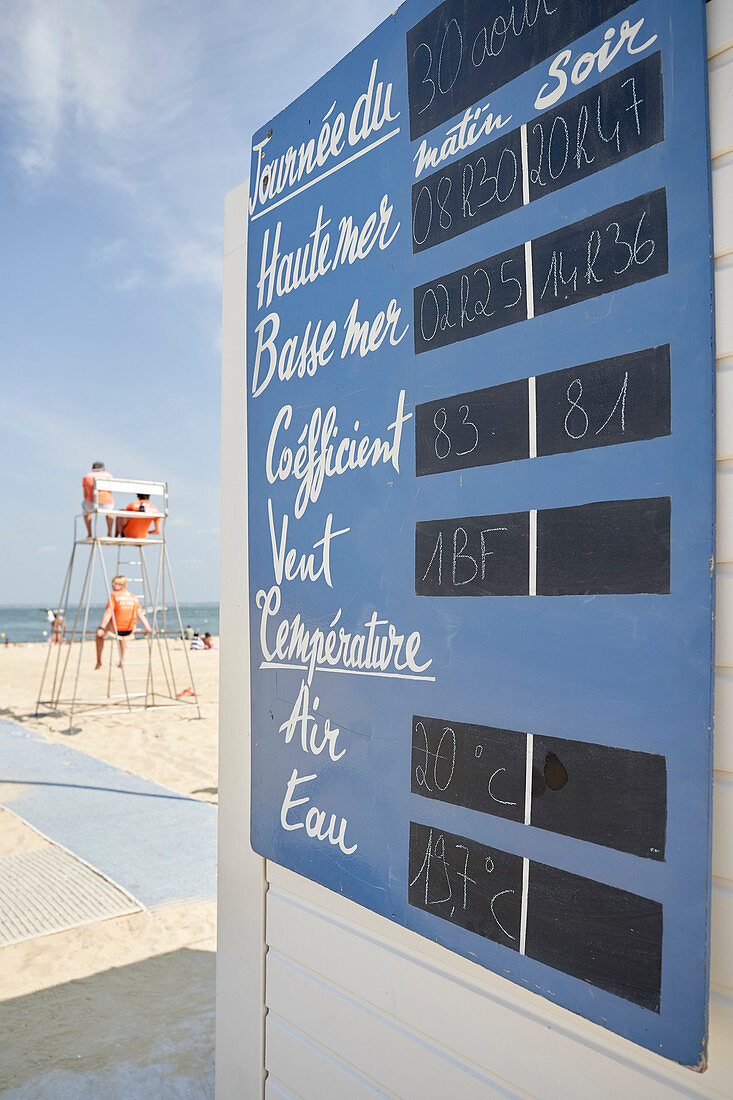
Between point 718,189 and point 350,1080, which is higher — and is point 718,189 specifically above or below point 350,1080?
above

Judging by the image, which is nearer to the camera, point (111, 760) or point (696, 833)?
point (696, 833)

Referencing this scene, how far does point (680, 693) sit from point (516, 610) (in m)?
0.36

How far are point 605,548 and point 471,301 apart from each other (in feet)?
2.10

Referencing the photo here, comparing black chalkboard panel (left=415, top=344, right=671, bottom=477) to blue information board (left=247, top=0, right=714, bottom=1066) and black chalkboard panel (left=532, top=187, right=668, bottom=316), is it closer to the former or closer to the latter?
blue information board (left=247, top=0, right=714, bottom=1066)

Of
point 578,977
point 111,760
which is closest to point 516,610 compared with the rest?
point 578,977

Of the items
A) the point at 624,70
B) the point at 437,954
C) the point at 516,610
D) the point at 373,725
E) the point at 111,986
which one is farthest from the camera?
the point at 111,986

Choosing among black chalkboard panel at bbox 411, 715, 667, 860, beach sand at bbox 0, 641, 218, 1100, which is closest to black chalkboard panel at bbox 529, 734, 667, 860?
black chalkboard panel at bbox 411, 715, 667, 860

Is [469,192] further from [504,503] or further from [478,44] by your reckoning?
[504,503]

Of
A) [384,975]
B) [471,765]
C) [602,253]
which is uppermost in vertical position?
[602,253]

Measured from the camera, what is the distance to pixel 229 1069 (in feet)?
7.12

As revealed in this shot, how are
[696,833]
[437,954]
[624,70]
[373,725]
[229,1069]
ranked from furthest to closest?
[229,1069] → [373,725] → [437,954] → [624,70] → [696,833]

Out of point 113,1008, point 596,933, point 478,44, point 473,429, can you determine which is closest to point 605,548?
point 473,429

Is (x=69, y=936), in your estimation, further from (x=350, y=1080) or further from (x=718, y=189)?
(x=718, y=189)

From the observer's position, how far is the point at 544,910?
132 centimetres
